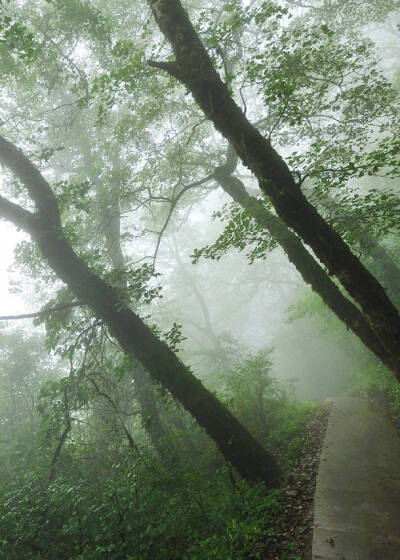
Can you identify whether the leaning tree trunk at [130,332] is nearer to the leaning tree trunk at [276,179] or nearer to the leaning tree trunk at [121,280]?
the leaning tree trunk at [121,280]

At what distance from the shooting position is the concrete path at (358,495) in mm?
3993

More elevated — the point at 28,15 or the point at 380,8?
the point at 28,15

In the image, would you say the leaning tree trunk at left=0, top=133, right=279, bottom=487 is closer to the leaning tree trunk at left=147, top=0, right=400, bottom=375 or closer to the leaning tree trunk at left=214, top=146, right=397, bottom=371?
the leaning tree trunk at left=214, top=146, right=397, bottom=371

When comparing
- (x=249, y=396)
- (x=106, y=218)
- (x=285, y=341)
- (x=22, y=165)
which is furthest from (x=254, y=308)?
(x=22, y=165)

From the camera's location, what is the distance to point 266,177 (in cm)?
462

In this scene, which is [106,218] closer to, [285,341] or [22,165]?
[22,165]

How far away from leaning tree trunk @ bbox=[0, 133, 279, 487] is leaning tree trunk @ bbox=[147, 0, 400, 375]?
310cm

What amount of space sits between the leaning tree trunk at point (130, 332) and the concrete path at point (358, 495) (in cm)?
122

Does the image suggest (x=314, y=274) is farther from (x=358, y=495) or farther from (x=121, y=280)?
(x=121, y=280)

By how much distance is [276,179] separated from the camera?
459 cm

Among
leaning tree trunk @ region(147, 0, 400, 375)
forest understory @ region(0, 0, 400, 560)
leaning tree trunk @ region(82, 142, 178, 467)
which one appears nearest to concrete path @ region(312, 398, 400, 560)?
forest understory @ region(0, 0, 400, 560)

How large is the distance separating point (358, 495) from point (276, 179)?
4.74 meters

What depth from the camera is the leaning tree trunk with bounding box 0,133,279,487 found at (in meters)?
6.26

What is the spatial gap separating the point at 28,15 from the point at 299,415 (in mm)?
13731
